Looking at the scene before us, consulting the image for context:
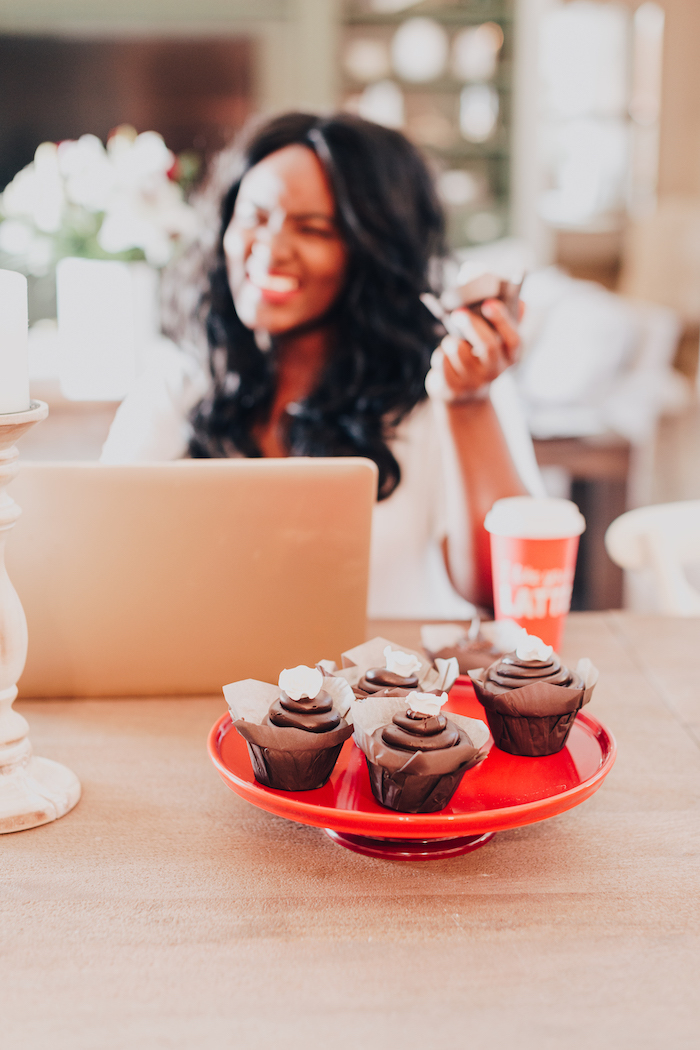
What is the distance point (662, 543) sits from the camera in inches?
51.5

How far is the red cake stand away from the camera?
602 mm

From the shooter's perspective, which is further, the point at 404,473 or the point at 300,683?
the point at 404,473

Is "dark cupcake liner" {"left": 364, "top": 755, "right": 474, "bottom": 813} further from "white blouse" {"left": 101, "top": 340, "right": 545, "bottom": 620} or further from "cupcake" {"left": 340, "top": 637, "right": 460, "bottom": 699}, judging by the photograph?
"white blouse" {"left": 101, "top": 340, "right": 545, "bottom": 620}

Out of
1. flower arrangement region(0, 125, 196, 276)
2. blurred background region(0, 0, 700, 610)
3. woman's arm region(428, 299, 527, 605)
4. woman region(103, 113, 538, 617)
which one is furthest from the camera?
blurred background region(0, 0, 700, 610)

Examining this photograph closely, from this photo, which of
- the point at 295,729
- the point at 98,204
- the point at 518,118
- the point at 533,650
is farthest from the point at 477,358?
the point at 518,118

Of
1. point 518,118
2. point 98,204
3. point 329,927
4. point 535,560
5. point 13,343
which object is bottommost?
point 329,927

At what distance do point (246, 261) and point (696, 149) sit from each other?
15.7 ft

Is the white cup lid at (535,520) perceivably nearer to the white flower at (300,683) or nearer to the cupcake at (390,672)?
the cupcake at (390,672)

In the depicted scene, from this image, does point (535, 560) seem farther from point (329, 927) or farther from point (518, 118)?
point (518, 118)

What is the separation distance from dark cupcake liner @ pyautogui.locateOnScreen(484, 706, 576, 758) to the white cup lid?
0.23 metres

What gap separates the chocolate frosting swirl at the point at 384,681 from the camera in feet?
2.23

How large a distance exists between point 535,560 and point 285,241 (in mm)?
620

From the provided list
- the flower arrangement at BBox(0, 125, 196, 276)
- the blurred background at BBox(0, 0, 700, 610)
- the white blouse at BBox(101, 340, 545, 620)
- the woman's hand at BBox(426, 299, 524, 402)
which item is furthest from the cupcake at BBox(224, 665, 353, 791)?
the blurred background at BBox(0, 0, 700, 610)

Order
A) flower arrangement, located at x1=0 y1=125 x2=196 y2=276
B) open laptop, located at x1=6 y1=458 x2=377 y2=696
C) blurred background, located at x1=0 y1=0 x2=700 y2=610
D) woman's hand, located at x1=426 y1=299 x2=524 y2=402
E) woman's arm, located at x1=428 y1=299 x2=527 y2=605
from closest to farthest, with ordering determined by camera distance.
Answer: open laptop, located at x1=6 y1=458 x2=377 y2=696, woman's hand, located at x1=426 y1=299 x2=524 y2=402, woman's arm, located at x1=428 y1=299 x2=527 y2=605, flower arrangement, located at x1=0 y1=125 x2=196 y2=276, blurred background, located at x1=0 y1=0 x2=700 y2=610
